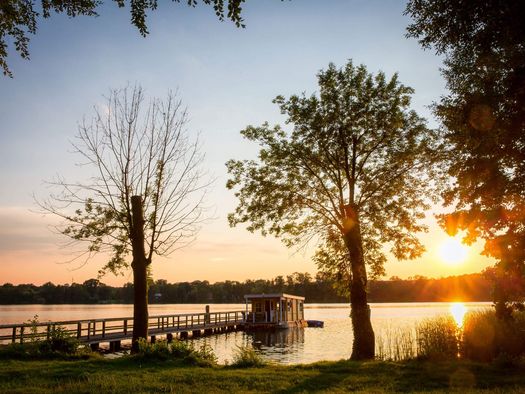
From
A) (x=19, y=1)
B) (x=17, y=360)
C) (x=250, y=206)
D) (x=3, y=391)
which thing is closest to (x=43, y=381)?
(x=3, y=391)

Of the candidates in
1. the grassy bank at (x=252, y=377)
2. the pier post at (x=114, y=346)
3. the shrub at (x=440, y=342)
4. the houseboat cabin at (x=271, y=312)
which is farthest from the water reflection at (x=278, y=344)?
the grassy bank at (x=252, y=377)

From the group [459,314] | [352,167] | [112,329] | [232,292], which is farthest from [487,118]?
[232,292]

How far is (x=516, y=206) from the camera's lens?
18.0 metres

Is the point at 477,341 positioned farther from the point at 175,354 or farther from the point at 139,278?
the point at 139,278

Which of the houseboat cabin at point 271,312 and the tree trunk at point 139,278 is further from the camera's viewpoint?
the houseboat cabin at point 271,312

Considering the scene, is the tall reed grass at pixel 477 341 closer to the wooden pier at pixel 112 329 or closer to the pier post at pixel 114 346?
the wooden pier at pixel 112 329

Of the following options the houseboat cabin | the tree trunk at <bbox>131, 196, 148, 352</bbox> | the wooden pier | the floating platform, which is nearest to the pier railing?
the wooden pier

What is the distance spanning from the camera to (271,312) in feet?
180

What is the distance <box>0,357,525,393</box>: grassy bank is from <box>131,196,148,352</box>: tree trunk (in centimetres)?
293

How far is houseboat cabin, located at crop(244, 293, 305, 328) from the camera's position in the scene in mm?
54406

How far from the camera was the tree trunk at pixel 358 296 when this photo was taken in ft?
63.8

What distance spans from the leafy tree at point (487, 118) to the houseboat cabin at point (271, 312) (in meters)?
37.1

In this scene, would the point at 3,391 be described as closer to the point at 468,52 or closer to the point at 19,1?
the point at 19,1

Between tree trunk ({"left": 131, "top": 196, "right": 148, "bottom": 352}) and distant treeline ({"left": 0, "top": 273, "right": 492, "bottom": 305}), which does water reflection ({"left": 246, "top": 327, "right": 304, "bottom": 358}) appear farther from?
distant treeline ({"left": 0, "top": 273, "right": 492, "bottom": 305})
